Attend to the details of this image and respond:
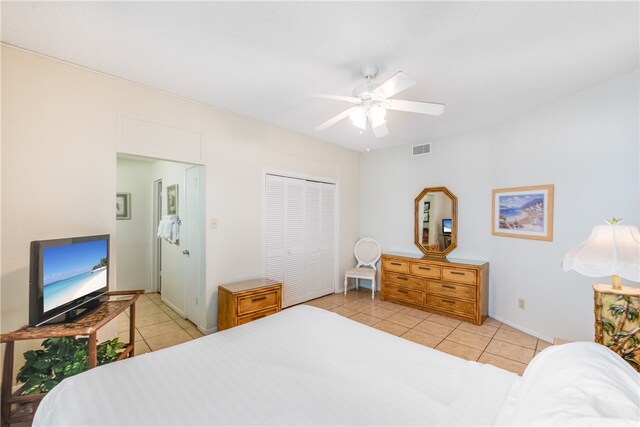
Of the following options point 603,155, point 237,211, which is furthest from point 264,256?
point 603,155

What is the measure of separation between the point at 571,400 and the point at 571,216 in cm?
260

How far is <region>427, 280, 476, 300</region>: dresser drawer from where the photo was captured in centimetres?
340

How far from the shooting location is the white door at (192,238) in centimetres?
310

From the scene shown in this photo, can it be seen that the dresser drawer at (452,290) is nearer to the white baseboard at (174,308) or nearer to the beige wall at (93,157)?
the beige wall at (93,157)

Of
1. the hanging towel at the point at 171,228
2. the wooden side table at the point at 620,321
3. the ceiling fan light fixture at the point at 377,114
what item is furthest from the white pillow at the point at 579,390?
the hanging towel at the point at 171,228

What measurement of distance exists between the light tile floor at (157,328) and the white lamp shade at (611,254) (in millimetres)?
3571

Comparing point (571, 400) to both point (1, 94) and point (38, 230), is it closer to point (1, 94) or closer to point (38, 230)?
point (38, 230)

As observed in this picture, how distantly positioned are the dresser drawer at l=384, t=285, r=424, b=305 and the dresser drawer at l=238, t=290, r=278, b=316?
1.97m

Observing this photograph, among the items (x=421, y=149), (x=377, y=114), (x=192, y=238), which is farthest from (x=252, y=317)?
(x=421, y=149)

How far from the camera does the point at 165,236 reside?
3.74m

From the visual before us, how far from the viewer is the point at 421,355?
1.47 metres

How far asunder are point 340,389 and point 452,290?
2922 millimetres

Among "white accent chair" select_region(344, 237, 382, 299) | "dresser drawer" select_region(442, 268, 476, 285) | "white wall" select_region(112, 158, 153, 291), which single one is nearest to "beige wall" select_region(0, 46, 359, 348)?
"white accent chair" select_region(344, 237, 382, 299)

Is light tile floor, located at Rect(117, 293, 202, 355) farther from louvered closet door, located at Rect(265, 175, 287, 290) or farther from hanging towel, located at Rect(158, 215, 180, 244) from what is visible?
louvered closet door, located at Rect(265, 175, 287, 290)
